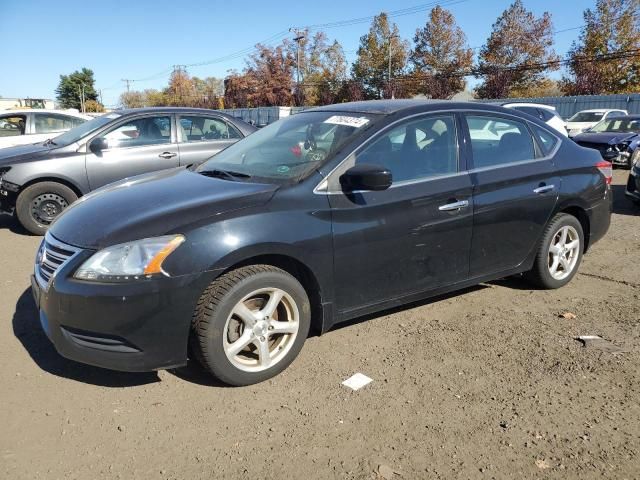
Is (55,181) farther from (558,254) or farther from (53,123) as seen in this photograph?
(558,254)

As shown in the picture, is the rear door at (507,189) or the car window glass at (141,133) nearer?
the rear door at (507,189)

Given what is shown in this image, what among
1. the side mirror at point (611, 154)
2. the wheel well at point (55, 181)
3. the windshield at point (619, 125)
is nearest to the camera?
the wheel well at point (55, 181)

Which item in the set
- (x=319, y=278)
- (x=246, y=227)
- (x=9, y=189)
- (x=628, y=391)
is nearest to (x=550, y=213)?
(x=628, y=391)

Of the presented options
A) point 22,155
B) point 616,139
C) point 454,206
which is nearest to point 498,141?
point 454,206

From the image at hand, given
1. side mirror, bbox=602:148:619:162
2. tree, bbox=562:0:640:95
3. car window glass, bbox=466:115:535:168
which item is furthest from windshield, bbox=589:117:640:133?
tree, bbox=562:0:640:95

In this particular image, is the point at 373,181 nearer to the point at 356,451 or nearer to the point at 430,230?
the point at 430,230

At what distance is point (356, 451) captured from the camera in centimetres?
259

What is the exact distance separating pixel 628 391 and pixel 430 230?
1522mm

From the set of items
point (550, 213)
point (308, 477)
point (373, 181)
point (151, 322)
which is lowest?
point (308, 477)

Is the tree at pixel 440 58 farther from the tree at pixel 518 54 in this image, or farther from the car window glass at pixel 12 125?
the car window glass at pixel 12 125

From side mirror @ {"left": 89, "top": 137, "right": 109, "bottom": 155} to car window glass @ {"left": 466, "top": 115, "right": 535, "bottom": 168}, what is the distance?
16.1 ft

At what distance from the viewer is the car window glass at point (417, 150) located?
3.60 metres

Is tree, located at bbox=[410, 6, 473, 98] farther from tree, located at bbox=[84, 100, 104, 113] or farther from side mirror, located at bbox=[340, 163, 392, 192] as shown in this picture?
tree, located at bbox=[84, 100, 104, 113]

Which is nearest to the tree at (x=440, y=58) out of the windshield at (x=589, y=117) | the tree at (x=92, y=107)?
the windshield at (x=589, y=117)
